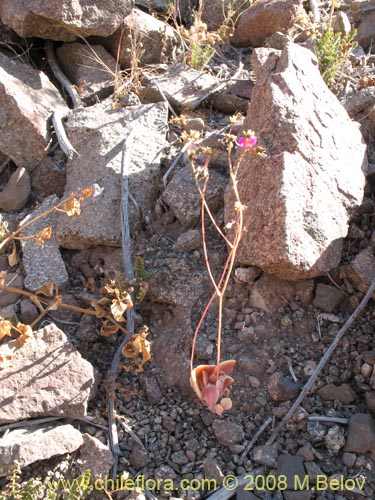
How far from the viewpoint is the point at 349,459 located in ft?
8.88

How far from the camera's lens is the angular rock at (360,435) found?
106 inches

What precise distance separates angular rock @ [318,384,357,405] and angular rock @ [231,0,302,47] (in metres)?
2.90

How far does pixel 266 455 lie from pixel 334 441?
31 centimetres

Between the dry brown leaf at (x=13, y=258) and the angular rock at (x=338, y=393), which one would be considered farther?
the dry brown leaf at (x=13, y=258)

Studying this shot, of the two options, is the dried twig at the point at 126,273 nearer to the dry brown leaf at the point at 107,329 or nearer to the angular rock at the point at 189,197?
the dry brown leaf at the point at 107,329

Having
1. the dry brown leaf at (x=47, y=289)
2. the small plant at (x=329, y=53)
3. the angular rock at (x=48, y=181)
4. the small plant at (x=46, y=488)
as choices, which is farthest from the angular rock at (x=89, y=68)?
the small plant at (x=46, y=488)

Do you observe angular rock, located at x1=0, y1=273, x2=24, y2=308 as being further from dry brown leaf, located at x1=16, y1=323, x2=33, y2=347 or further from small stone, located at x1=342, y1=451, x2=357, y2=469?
small stone, located at x1=342, y1=451, x2=357, y2=469

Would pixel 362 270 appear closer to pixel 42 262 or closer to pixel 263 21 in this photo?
pixel 42 262

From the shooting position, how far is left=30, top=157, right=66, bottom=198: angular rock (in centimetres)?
392

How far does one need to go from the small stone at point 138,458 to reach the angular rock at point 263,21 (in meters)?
3.32

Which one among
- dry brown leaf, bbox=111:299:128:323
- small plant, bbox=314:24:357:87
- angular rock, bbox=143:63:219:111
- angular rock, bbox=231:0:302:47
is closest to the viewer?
dry brown leaf, bbox=111:299:128:323

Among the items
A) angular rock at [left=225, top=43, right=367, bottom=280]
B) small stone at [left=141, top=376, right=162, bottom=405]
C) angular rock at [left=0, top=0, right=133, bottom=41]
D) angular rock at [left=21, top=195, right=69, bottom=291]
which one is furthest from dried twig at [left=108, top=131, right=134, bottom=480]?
angular rock at [left=0, top=0, right=133, bottom=41]

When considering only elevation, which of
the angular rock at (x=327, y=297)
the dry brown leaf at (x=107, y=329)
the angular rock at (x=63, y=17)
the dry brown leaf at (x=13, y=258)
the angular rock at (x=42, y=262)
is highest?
the angular rock at (x=63, y=17)

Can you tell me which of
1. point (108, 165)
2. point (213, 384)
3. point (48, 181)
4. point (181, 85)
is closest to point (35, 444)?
point (213, 384)
